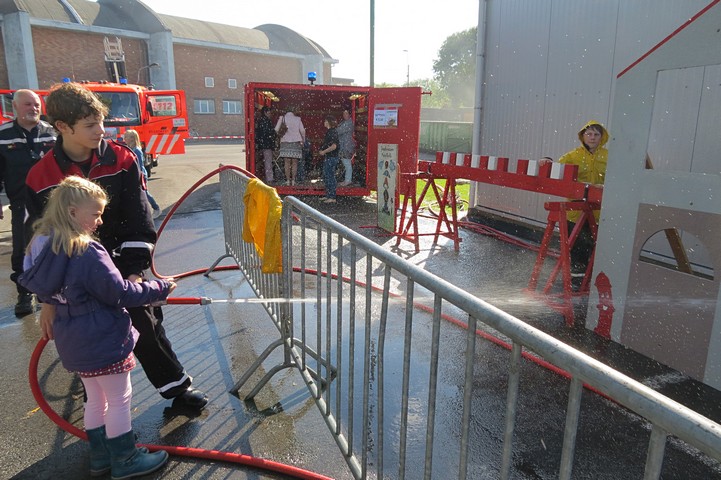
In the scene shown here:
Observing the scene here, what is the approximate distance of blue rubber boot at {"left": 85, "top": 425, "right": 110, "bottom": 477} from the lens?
2.68 metres

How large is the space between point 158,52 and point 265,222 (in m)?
36.6

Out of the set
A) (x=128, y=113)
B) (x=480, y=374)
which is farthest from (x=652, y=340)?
(x=128, y=113)

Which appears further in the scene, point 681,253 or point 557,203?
point 557,203

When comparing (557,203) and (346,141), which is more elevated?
(346,141)

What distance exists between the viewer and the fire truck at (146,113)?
1327 cm

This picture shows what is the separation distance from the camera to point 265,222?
344 centimetres

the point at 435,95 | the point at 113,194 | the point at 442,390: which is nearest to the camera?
the point at 113,194

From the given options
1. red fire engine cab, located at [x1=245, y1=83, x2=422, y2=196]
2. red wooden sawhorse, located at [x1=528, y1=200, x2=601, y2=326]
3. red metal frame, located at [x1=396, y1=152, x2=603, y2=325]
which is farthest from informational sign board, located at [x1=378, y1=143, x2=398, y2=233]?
red wooden sawhorse, located at [x1=528, y1=200, x2=601, y2=326]

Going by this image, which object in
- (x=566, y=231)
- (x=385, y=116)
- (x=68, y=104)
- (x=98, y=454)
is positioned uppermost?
(x=385, y=116)

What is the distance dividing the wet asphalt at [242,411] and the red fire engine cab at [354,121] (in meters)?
5.41

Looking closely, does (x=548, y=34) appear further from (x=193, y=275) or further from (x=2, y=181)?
(x=2, y=181)

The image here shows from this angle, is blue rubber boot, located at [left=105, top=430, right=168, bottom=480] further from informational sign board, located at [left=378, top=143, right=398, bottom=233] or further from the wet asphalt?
informational sign board, located at [left=378, top=143, right=398, bottom=233]

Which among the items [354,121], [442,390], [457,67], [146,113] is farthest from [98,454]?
[457,67]

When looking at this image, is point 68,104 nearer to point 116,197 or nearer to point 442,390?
point 116,197
